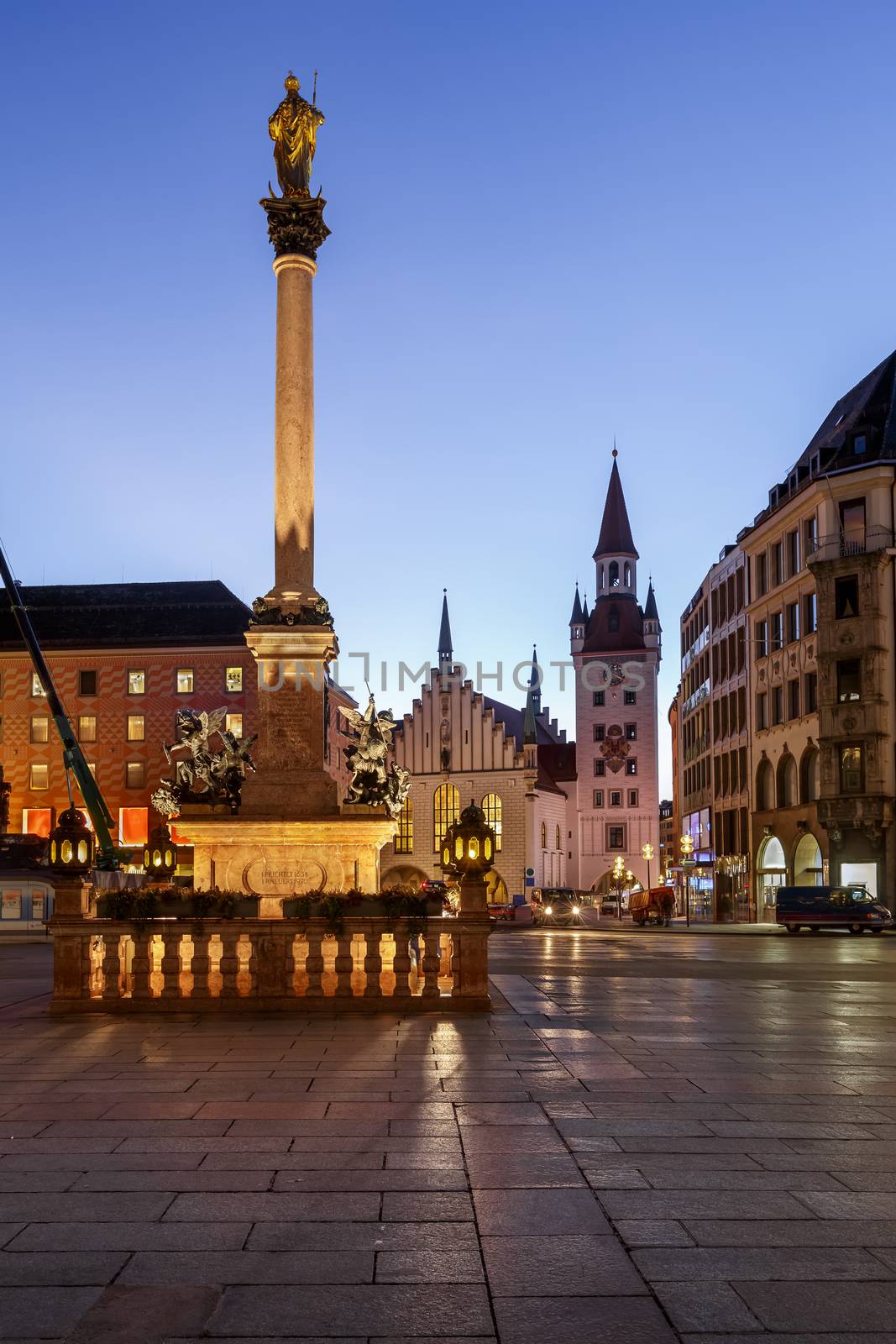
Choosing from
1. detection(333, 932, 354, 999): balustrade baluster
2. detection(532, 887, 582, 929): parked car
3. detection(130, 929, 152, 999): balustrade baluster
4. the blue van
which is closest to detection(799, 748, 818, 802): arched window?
the blue van

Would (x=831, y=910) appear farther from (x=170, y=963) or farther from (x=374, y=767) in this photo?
(x=170, y=963)

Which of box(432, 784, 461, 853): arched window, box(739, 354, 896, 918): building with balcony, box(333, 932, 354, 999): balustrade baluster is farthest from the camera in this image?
box(432, 784, 461, 853): arched window

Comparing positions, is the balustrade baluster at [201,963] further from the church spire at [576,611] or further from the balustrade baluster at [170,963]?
the church spire at [576,611]

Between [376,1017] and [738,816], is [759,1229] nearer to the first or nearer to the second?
[376,1017]

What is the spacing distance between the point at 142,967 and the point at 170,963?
15.9 inches

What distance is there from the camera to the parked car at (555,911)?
64188mm

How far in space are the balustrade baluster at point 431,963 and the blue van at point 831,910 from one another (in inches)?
1334

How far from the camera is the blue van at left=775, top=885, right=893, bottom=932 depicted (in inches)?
1829

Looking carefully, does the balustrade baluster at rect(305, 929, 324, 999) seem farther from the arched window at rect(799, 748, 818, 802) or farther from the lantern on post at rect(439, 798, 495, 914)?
the arched window at rect(799, 748, 818, 802)

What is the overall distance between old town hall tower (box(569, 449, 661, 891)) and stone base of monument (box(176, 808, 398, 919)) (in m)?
90.6

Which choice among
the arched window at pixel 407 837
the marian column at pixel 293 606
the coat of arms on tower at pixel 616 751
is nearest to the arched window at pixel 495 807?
the arched window at pixel 407 837

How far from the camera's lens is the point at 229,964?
50.9 ft

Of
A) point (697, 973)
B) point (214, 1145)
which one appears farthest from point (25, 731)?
point (214, 1145)

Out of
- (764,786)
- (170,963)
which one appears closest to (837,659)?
(764,786)
